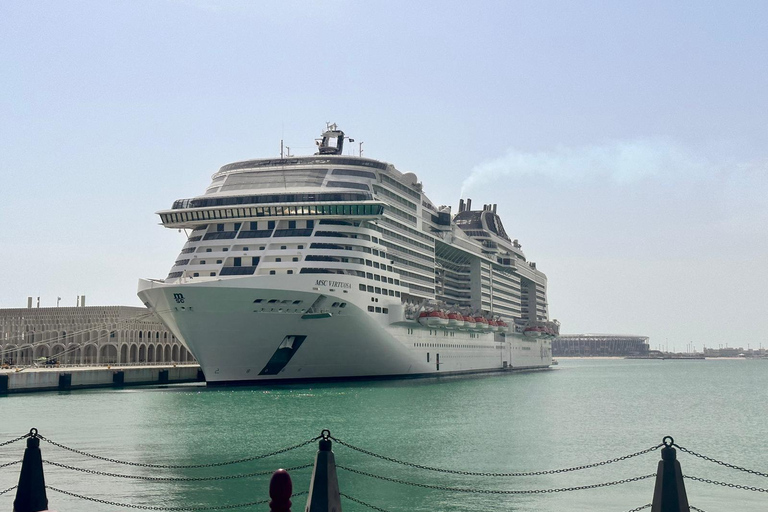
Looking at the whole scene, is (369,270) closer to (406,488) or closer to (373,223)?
(373,223)

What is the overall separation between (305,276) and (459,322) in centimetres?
3303

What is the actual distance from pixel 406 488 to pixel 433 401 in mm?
30933

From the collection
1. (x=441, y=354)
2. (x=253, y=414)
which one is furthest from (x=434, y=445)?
(x=441, y=354)

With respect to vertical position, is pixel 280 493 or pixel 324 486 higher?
pixel 280 493

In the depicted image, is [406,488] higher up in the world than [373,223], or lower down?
lower down

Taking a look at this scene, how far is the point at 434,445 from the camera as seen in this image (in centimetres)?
3331

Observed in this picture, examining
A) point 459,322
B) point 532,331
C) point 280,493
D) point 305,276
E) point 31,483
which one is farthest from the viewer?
point 532,331

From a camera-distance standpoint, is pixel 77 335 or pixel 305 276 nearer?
pixel 305 276

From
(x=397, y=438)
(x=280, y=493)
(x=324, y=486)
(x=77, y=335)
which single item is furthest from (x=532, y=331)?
(x=280, y=493)

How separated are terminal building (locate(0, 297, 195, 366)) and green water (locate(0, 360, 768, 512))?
4660cm

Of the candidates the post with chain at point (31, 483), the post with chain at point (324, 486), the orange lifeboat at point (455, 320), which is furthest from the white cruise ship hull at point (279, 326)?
the post with chain at point (324, 486)

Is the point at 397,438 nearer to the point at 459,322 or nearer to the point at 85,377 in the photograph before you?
the point at 85,377

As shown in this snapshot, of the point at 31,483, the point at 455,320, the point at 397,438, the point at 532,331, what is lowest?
the point at 397,438

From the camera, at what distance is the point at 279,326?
58.8 meters
